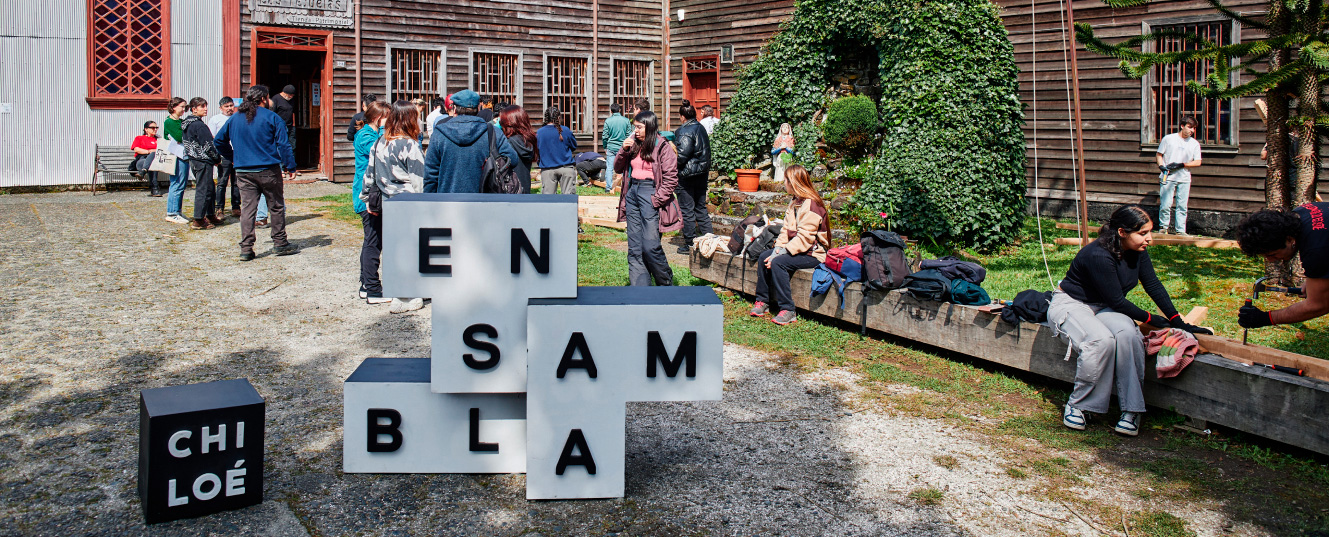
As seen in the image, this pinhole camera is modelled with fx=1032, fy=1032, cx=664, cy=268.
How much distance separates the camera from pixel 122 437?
5.21m

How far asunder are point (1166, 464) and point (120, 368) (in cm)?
608

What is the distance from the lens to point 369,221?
8477 mm

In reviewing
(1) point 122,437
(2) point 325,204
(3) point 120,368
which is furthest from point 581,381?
(2) point 325,204

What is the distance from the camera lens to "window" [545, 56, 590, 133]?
21.9 m

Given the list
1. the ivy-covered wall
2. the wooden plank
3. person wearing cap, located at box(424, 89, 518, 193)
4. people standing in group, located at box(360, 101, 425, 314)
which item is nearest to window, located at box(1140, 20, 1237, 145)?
the ivy-covered wall

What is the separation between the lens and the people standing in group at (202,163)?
1238cm

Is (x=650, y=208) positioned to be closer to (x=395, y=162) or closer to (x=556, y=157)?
(x=395, y=162)

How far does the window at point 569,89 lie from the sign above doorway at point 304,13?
4397 mm

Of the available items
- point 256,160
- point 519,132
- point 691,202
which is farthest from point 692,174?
point 256,160

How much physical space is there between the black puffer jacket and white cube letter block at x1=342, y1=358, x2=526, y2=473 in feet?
22.0

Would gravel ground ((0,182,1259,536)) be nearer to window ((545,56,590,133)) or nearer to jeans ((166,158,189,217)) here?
jeans ((166,158,189,217))

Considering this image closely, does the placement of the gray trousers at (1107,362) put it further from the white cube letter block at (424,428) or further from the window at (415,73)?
the window at (415,73)

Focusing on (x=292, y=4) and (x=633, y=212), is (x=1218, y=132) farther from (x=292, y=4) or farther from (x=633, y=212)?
(x=292, y=4)

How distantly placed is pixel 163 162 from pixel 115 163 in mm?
2765
